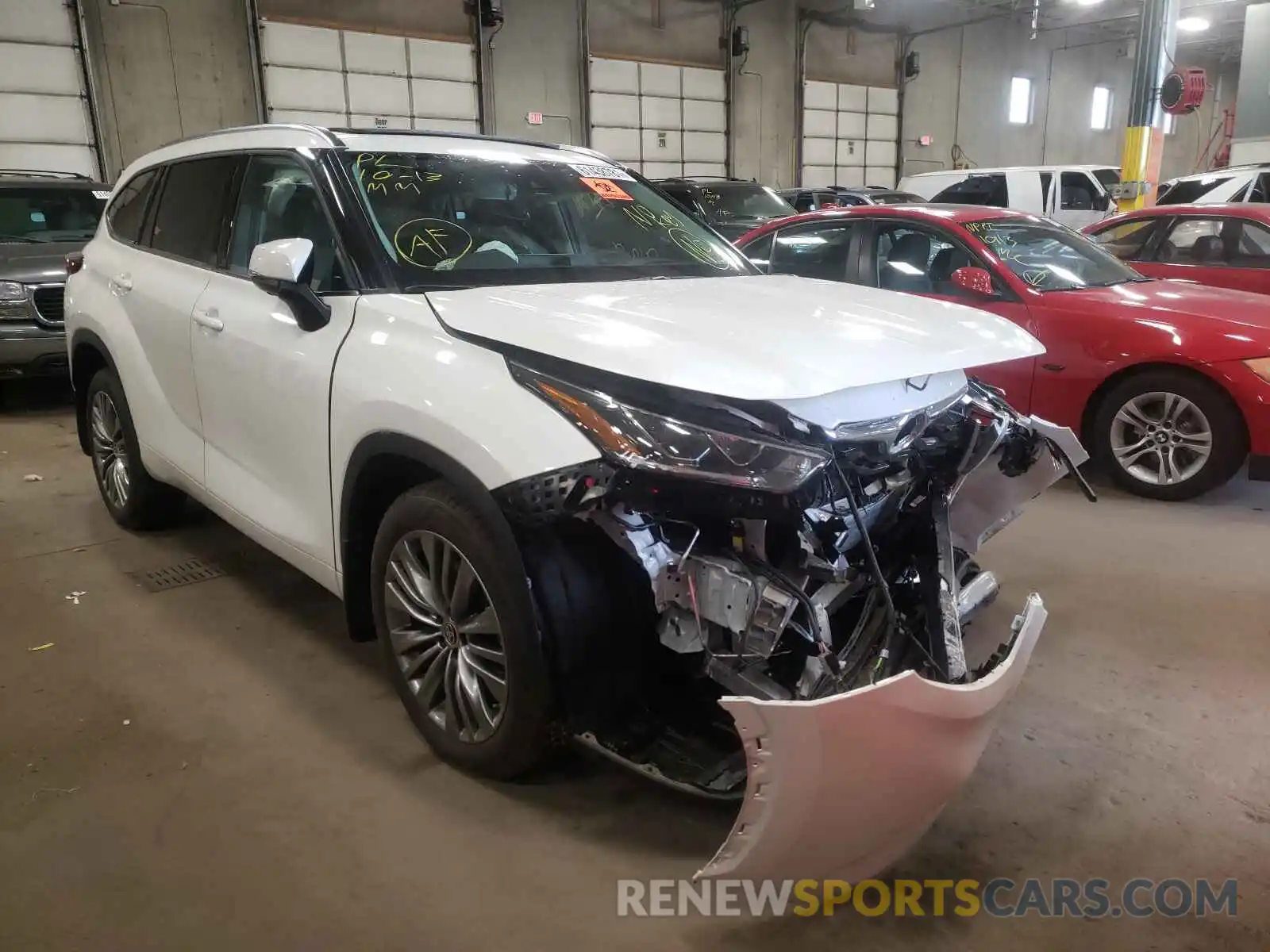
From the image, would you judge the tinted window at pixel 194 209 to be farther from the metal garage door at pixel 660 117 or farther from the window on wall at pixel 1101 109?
the window on wall at pixel 1101 109

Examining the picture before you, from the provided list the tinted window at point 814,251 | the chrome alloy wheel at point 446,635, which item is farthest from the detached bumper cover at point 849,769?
the tinted window at point 814,251

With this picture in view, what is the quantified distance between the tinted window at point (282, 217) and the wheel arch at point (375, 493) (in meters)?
0.55

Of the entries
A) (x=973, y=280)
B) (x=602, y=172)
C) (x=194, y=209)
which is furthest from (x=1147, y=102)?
(x=194, y=209)

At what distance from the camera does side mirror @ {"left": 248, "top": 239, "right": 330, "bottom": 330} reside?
7.90 feet

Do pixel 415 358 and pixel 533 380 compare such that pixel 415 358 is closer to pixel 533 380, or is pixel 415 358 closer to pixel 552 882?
pixel 533 380

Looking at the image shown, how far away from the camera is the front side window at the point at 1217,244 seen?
6.61m

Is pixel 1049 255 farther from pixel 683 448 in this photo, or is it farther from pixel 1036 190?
pixel 1036 190

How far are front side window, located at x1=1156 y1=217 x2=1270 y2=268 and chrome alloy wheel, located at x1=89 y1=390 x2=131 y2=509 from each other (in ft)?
22.8

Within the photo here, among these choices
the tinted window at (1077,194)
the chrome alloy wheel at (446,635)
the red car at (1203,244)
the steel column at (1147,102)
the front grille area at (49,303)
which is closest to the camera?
the chrome alloy wheel at (446,635)

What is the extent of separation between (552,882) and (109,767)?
1331 millimetres

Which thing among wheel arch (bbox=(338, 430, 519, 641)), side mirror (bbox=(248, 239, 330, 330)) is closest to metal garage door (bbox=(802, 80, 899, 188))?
side mirror (bbox=(248, 239, 330, 330))

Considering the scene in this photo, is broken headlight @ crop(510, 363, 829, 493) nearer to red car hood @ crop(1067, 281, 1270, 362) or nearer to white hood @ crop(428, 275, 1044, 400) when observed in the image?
white hood @ crop(428, 275, 1044, 400)

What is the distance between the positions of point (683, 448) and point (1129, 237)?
662cm

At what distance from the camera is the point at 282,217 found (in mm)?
2949
